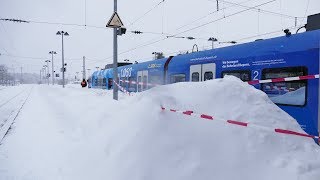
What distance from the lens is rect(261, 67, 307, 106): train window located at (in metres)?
7.27

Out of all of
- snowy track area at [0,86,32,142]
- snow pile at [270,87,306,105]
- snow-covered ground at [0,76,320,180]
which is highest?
snow pile at [270,87,306,105]

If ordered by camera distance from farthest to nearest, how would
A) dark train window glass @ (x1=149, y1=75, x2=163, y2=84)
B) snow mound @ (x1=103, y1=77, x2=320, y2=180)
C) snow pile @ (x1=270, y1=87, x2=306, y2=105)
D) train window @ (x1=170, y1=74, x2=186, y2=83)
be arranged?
dark train window glass @ (x1=149, y1=75, x2=163, y2=84), train window @ (x1=170, y1=74, x2=186, y2=83), snow pile @ (x1=270, y1=87, x2=306, y2=105), snow mound @ (x1=103, y1=77, x2=320, y2=180)

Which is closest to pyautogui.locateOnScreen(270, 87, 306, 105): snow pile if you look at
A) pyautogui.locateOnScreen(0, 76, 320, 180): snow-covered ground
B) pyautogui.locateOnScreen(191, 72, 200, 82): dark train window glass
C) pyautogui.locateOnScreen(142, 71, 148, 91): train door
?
pyautogui.locateOnScreen(0, 76, 320, 180): snow-covered ground

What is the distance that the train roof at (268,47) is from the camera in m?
7.30

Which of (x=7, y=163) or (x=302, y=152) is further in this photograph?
(x=7, y=163)

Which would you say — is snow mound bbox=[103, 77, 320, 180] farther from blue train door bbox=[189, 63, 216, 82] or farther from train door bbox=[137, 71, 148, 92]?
train door bbox=[137, 71, 148, 92]

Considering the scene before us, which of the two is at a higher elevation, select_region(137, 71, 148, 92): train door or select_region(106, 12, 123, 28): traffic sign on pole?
select_region(106, 12, 123, 28): traffic sign on pole

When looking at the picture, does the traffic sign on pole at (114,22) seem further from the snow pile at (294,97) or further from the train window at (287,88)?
the snow pile at (294,97)

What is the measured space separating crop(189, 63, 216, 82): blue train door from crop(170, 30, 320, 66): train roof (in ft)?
0.73

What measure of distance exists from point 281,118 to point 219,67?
18.5 ft

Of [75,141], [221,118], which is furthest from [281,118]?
[75,141]

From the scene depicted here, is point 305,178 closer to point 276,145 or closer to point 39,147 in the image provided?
point 276,145

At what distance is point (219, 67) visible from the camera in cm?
1028

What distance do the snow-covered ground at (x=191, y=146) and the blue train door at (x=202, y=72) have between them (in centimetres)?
491
